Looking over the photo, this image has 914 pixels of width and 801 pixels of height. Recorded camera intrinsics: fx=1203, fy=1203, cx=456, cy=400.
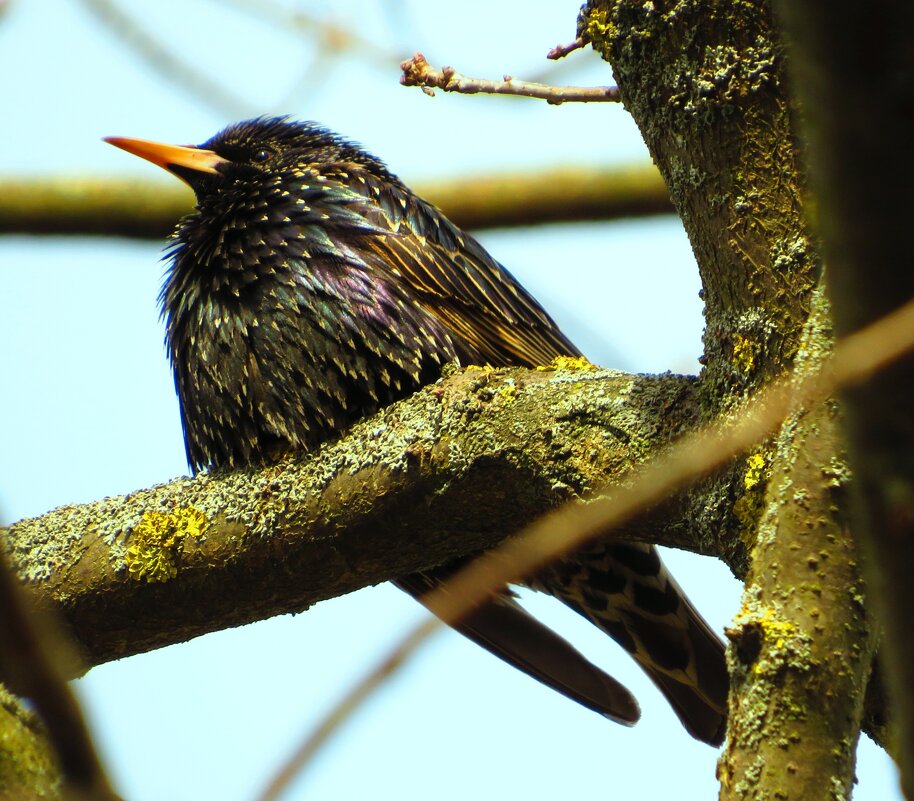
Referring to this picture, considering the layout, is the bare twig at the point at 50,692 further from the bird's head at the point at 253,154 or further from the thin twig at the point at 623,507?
the bird's head at the point at 253,154

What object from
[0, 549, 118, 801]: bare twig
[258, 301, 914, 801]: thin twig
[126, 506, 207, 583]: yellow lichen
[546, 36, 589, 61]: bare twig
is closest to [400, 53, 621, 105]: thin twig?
[546, 36, 589, 61]: bare twig

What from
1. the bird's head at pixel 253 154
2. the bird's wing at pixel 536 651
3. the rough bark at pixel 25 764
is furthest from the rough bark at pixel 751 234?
the bird's head at pixel 253 154

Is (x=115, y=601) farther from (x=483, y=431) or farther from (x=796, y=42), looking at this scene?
(x=796, y=42)

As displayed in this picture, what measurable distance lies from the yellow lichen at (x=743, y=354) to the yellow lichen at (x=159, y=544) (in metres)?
1.35

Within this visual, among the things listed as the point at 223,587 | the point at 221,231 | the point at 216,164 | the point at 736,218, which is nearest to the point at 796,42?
the point at 736,218

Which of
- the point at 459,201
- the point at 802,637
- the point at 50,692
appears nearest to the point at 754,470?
the point at 802,637

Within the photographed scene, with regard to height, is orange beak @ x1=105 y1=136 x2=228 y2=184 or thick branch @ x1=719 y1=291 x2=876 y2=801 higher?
orange beak @ x1=105 y1=136 x2=228 y2=184

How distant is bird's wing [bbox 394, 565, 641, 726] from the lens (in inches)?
152

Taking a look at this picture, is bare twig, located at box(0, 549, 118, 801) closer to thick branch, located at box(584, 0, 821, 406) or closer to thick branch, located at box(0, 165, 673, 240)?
thick branch, located at box(584, 0, 821, 406)

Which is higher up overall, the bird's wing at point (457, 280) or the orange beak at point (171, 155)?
the orange beak at point (171, 155)

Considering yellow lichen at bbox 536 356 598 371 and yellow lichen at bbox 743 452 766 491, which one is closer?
yellow lichen at bbox 743 452 766 491

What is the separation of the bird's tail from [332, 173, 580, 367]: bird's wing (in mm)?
721

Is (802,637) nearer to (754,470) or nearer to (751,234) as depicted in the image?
(754,470)

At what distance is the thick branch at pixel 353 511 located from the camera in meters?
2.71
